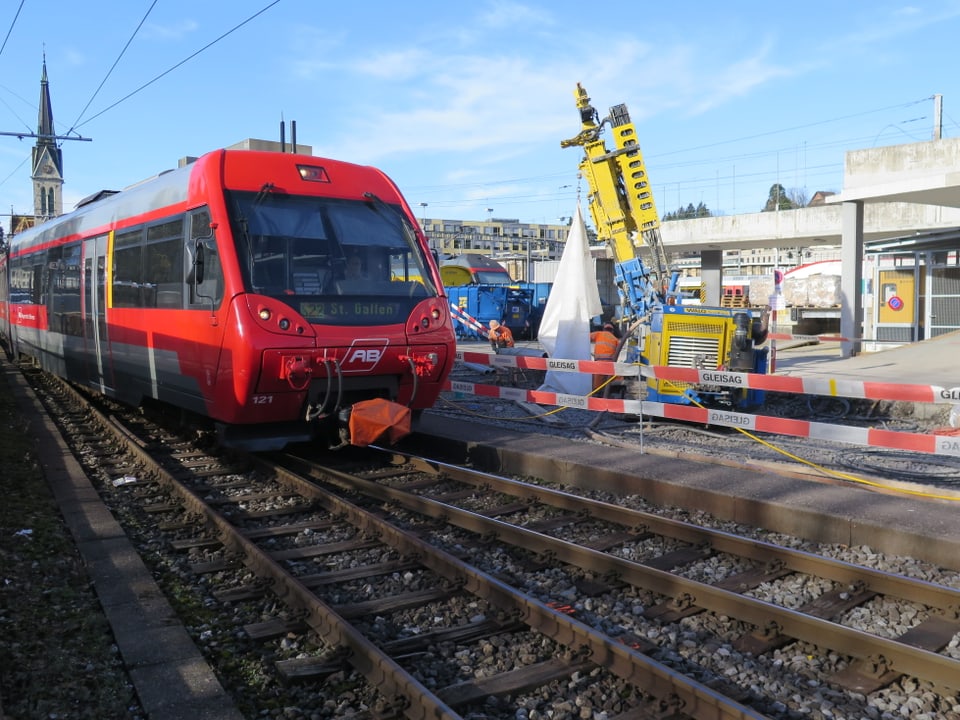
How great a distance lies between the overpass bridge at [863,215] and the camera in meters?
20.3

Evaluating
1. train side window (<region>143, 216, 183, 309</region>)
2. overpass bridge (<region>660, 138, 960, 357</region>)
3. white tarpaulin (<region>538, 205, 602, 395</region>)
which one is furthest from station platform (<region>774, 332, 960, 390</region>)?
train side window (<region>143, 216, 183, 309</region>)

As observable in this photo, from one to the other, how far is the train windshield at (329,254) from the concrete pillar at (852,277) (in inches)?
622

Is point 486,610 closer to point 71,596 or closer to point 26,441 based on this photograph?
point 71,596

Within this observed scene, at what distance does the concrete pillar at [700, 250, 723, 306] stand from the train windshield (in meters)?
25.0

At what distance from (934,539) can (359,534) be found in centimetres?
409

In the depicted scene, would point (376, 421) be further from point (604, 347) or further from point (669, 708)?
point (604, 347)

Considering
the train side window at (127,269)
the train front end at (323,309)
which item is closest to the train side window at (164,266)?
the train side window at (127,269)

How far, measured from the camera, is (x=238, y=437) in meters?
8.34

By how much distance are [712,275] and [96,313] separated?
26.9 meters

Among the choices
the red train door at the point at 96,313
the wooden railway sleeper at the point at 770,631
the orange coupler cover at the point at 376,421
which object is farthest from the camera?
the red train door at the point at 96,313

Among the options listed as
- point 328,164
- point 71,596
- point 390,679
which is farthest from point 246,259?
point 390,679

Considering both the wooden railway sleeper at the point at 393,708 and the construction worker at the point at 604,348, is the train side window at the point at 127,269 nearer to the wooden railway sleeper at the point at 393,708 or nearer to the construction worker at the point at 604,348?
the wooden railway sleeper at the point at 393,708

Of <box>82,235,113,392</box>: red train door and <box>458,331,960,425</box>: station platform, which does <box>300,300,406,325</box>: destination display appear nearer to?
<box>82,235,113,392</box>: red train door

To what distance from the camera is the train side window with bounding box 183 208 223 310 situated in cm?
792
